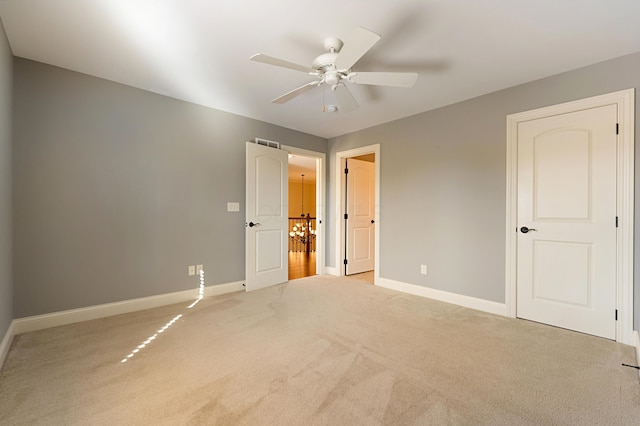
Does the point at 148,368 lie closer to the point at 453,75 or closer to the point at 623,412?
the point at 623,412

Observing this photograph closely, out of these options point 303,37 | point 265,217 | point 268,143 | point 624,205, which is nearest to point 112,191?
point 265,217

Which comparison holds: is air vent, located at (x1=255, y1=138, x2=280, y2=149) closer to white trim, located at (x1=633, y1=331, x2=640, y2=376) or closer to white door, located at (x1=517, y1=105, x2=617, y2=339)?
white door, located at (x1=517, y1=105, x2=617, y2=339)

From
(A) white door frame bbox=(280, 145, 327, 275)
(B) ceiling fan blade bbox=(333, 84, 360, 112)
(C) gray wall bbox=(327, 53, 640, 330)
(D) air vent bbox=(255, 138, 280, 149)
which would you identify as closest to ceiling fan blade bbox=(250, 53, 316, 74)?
(B) ceiling fan blade bbox=(333, 84, 360, 112)

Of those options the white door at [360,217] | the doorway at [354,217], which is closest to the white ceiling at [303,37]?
the doorway at [354,217]

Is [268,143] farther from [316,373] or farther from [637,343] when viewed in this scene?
[637,343]

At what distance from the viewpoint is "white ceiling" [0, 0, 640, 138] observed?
1823mm

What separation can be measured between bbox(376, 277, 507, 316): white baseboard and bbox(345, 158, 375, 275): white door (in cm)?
Answer: 91

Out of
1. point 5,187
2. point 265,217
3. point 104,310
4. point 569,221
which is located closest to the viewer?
point 5,187

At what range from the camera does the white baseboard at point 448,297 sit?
307 cm

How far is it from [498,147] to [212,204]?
11.6 ft

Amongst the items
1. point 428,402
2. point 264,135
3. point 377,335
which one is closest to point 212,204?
point 264,135

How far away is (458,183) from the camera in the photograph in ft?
11.1

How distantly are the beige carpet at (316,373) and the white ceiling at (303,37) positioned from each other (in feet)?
8.08

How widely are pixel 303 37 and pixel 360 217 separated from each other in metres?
3.45
